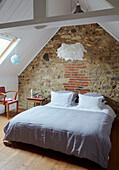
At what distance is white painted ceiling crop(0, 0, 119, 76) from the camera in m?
2.91

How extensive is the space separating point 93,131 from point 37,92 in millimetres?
3095

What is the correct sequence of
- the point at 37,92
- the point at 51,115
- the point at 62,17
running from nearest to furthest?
1. the point at 62,17
2. the point at 51,115
3. the point at 37,92

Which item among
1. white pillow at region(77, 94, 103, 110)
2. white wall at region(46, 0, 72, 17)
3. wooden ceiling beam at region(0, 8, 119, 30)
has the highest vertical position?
white wall at region(46, 0, 72, 17)

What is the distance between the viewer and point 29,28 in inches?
91.4

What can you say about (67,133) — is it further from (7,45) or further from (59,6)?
(59,6)

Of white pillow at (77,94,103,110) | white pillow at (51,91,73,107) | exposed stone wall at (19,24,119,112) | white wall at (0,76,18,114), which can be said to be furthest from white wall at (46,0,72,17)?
white wall at (0,76,18,114)

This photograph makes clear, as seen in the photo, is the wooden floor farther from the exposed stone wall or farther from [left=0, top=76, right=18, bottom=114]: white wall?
[left=0, top=76, right=18, bottom=114]: white wall

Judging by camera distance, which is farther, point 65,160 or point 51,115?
point 51,115

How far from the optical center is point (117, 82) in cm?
423

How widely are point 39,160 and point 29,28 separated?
6.91 ft

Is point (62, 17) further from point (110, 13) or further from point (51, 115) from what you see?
point (51, 115)

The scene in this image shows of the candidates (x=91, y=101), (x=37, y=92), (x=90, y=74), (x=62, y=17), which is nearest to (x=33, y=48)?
(x=37, y=92)

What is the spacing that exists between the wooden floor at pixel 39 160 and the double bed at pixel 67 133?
15 centimetres

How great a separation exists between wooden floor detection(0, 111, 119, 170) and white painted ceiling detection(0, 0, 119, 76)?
209cm
